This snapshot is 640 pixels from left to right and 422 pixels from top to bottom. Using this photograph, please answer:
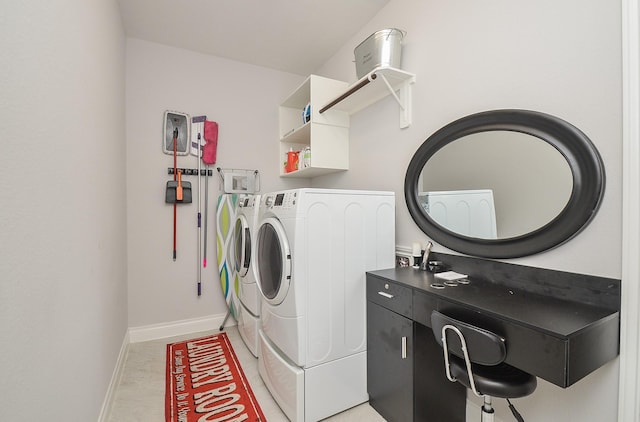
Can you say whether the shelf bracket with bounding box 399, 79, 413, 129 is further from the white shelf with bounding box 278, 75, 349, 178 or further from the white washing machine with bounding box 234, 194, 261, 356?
the white washing machine with bounding box 234, 194, 261, 356

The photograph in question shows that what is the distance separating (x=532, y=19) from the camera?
1404 millimetres

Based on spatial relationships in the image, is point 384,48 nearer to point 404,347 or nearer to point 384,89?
point 384,89

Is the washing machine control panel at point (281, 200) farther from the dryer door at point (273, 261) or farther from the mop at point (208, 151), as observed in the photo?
the mop at point (208, 151)

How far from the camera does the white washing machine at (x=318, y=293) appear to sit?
1623 millimetres

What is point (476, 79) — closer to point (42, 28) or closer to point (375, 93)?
point (375, 93)

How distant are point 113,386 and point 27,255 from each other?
163cm

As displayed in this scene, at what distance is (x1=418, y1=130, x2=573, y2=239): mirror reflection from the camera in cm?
136

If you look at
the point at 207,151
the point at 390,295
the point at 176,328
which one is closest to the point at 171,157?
the point at 207,151

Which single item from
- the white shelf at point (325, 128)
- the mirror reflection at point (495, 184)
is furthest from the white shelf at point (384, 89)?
the mirror reflection at point (495, 184)

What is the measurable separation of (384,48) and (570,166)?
1.40m

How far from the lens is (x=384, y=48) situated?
2021 millimetres

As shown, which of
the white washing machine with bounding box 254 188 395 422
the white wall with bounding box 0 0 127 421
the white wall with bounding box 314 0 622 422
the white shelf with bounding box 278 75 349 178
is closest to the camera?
the white wall with bounding box 0 0 127 421

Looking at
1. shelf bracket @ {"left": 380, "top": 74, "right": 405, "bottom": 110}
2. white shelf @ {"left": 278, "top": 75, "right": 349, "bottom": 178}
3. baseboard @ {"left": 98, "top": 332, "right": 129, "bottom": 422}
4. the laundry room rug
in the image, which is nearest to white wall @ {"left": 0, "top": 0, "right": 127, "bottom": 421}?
baseboard @ {"left": 98, "top": 332, "right": 129, "bottom": 422}

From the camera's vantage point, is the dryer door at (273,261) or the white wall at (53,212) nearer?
the white wall at (53,212)
